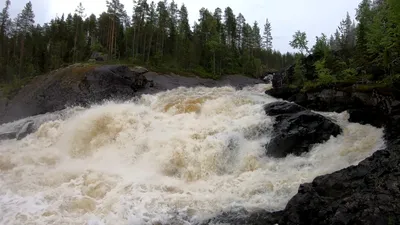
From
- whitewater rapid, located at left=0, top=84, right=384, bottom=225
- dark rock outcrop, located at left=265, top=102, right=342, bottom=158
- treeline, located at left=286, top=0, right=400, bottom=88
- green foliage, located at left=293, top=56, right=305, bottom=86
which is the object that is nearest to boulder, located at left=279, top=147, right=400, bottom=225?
whitewater rapid, located at left=0, top=84, right=384, bottom=225

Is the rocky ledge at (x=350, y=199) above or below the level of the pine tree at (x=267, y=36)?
below

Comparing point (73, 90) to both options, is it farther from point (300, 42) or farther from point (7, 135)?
point (300, 42)

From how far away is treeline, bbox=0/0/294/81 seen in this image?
191 ft

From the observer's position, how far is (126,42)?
66.3 meters

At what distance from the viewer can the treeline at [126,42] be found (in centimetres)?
5834

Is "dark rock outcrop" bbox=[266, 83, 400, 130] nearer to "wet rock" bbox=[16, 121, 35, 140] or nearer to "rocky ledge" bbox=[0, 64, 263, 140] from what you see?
"rocky ledge" bbox=[0, 64, 263, 140]

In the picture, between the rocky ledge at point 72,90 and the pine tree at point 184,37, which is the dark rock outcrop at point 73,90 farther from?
the pine tree at point 184,37

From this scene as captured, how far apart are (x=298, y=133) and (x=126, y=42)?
5489cm

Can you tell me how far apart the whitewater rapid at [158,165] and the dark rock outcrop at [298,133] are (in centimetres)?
45

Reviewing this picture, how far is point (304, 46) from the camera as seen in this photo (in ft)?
139

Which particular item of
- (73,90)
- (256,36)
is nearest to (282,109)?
(73,90)

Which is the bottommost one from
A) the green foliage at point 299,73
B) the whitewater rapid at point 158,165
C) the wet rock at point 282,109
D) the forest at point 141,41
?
the whitewater rapid at point 158,165

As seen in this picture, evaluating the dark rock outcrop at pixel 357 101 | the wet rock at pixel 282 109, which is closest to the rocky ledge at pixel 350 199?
the dark rock outcrop at pixel 357 101

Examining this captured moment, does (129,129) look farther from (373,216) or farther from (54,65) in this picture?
(54,65)
